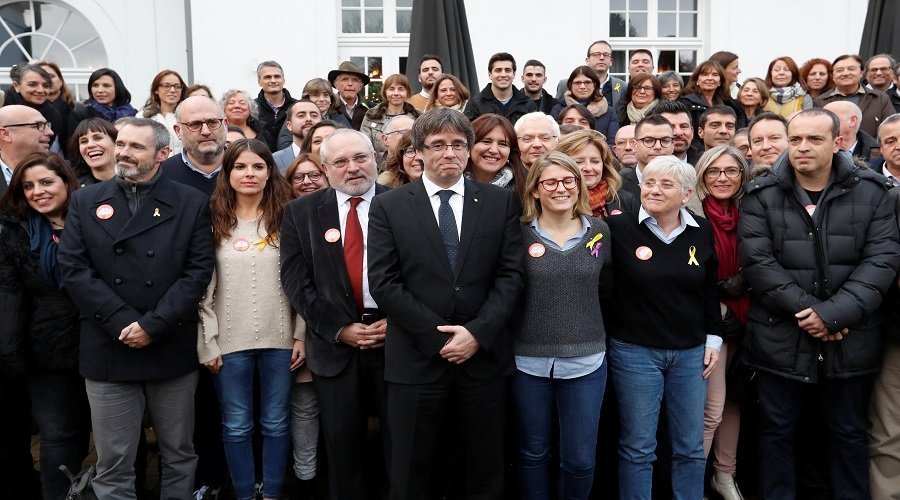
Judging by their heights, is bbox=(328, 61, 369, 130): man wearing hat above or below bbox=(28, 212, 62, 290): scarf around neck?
above

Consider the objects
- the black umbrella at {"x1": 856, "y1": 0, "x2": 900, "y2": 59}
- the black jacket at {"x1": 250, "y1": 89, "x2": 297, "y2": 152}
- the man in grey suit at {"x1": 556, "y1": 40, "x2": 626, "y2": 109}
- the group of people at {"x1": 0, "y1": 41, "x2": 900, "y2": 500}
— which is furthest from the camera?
→ the black umbrella at {"x1": 856, "y1": 0, "x2": 900, "y2": 59}

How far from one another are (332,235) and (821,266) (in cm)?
242

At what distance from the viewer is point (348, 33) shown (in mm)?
9742

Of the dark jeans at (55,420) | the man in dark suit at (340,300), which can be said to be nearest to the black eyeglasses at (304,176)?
the man in dark suit at (340,300)

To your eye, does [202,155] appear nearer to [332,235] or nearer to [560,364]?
[332,235]

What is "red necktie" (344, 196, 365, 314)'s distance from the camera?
11.4 feet

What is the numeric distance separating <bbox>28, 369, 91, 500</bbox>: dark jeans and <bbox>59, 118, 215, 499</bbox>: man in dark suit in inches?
12.6

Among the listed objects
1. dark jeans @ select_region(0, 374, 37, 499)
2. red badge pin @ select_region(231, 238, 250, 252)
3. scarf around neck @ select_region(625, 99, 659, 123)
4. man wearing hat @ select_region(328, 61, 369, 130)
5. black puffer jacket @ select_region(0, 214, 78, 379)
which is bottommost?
dark jeans @ select_region(0, 374, 37, 499)

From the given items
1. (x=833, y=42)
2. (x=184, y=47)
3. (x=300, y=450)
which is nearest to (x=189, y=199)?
(x=300, y=450)

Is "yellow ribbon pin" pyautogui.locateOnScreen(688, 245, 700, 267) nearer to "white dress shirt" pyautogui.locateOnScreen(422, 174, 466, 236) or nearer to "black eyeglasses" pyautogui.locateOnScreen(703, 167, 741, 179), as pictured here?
"black eyeglasses" pyautogui.locateOnScreen(703, 167, 741, 179)

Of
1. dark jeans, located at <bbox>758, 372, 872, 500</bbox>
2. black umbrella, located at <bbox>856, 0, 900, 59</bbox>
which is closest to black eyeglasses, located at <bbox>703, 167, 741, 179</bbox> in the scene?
dark jeans, located at <bbox>758, 372, 872, 500</bbox>

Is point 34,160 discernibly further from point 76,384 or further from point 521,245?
point 521,245

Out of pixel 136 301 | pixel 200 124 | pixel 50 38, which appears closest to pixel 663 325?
pixel 136 301

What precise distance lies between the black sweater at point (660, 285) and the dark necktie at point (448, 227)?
33.1 inches
